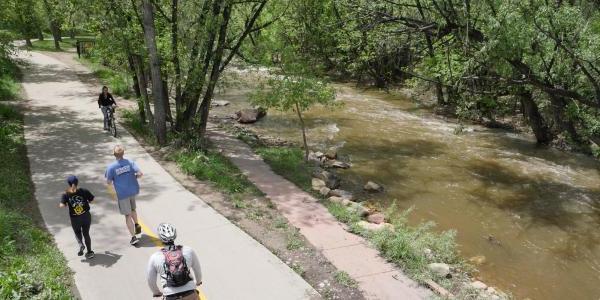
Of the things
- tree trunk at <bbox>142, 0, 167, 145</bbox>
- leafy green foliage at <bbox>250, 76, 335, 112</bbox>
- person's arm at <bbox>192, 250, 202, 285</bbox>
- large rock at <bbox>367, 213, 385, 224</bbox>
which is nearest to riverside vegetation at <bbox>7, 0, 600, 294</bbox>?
tree trunk at <bbox>142, 0, 167, 145</bbox>

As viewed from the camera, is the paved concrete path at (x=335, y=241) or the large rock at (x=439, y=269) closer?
the paved concrete path at (x=335, y=241)

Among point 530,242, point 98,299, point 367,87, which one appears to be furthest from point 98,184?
point 367,87

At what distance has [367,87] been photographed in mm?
32562

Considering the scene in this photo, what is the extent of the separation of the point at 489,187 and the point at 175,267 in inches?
461

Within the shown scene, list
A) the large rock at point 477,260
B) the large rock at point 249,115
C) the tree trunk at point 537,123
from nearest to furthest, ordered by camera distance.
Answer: the large rock at point 477,260
the tree trunk at point 537,123
the large rock at point 249,115

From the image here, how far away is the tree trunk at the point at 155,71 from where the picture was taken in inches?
523

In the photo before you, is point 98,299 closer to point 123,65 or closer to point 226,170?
point 226,170

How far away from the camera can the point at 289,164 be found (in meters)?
14.3

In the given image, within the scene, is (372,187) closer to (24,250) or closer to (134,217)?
(134,217)

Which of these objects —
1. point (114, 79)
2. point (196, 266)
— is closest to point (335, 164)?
point (196, 266)

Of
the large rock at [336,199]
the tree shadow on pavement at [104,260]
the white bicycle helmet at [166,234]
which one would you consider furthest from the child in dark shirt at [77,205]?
the large rock at [336,199]

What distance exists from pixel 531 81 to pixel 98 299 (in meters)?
10.9

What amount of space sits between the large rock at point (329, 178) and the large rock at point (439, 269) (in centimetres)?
505

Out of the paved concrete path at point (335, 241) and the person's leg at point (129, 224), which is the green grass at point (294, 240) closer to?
the paved concrete path at point (335, 241)
